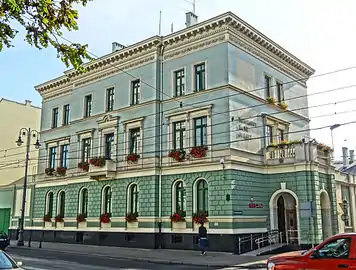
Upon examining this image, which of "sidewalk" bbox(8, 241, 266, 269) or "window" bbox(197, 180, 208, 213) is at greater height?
"window" bbox(197, 180, 208, 213)

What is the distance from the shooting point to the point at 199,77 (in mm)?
27734

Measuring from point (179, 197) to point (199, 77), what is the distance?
833 cm

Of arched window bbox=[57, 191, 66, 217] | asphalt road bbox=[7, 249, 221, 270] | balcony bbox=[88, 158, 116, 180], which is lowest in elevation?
asphalt road bbox=[7, 249, 221, 270]

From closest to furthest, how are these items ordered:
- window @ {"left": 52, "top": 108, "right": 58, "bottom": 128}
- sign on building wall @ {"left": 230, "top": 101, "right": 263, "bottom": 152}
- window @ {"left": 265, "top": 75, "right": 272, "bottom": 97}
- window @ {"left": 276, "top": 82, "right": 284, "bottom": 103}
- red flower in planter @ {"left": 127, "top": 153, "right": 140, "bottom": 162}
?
sign on building wall @ {"left": 230, "top": 101, "right": 263, "bottom": 152}
red flower in planter @ {"left": 127, "top": 153, "right": 140, "bottom": 162}
window @ {"left": 265, "top": 75, "right": 272, "bottom": 97}
window @ {"left": 276, "top": 82, "right": 284, "bottom": 103}
window @ {"left": 52, "top": 108, "right": 58, "bottom": 128}

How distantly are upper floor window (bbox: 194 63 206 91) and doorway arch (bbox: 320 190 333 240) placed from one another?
1080 cm

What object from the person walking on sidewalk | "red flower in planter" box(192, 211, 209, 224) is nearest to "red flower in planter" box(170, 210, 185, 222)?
"red flower in planter" box(192, 211, 209, 224)

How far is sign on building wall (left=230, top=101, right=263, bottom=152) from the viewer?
25.5 meters

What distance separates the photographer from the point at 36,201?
38031 mm

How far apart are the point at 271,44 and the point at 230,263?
671 inches

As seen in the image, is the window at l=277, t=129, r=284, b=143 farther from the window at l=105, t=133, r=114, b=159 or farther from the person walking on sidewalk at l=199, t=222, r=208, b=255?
the window at l=105, t=133, r=114, b=159

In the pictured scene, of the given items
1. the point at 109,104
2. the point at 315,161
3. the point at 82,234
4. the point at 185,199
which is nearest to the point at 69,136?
the point at 109,104

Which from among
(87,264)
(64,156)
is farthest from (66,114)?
(87,264)

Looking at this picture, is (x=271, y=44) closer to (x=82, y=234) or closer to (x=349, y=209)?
(x=349, y=209)

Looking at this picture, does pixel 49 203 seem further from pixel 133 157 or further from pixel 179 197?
pixel 179 197
